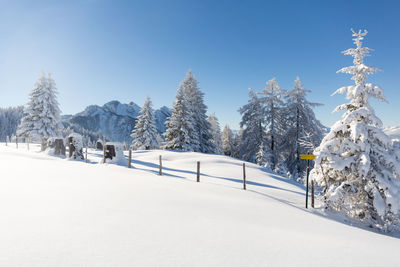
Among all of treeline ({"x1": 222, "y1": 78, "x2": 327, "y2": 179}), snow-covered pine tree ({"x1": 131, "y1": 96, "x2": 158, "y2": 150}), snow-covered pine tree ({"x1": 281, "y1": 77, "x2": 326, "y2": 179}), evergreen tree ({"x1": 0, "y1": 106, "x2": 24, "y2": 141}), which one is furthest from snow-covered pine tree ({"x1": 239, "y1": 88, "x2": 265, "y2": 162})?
evergreen tree ({"x1": 0, "y1": 106, "x2": 24, "y2": 141})

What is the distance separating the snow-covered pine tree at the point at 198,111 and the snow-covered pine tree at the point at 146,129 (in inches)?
293

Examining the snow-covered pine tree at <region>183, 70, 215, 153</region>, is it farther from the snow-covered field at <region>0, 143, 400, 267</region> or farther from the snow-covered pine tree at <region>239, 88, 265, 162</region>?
the snow-covered field at <region>0, 143, 400, 267</region>

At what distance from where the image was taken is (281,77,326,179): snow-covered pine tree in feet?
73.0

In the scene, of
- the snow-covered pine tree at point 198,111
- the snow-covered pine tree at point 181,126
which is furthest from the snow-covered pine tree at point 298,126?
the snow-covered pine tree at point 181,126

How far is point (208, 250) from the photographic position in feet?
9.18

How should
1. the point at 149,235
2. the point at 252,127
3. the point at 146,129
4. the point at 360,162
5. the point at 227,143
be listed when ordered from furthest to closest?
the point at 227,143, the point at 146,129, the point at 252,127, the point at 360,162, the point at 149,235

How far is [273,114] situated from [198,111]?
10.8m

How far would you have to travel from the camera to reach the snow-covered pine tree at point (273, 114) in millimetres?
24422

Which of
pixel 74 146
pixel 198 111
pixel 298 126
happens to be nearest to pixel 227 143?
pixel 198 111

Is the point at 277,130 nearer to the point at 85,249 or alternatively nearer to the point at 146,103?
the point at 146,103

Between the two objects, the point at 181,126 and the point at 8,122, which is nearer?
the point at 181,126

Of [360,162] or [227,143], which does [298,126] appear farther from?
[227,143]

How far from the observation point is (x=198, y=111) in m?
29.5

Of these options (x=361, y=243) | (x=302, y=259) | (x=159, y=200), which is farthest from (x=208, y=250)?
(x=361, y=243)
